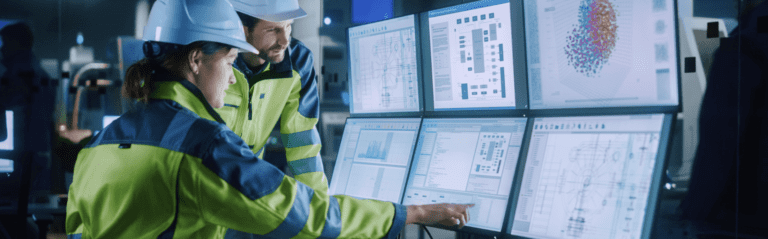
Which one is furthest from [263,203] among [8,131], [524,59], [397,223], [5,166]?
[8,131]

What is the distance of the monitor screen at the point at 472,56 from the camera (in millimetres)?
1754

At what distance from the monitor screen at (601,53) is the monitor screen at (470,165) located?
14 cm

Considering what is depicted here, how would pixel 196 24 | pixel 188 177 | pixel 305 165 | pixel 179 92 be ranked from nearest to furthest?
pixel 188 177 < pixel 179 92 < pixel 196 24 < pixel 305 165

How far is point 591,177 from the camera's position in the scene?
148 centimetres

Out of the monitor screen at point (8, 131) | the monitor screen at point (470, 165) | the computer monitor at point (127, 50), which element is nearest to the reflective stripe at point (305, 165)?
the monitor screen at point (470, 165)

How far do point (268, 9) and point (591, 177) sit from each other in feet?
4.10

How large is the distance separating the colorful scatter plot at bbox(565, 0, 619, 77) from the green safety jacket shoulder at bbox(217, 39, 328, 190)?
112 centimetres

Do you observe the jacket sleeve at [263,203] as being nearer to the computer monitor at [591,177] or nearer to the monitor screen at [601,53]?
the computer monitor at [591,177]

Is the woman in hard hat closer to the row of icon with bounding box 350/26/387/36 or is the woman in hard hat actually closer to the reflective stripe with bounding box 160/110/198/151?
the reflective stripe with bounding box 160/110/198/151

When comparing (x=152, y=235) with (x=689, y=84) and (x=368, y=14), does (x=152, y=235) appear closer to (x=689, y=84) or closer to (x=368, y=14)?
(x=689, y=84)

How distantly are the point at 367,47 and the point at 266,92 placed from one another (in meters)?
0.43

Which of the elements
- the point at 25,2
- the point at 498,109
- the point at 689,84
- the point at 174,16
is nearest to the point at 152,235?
the point at 174,16

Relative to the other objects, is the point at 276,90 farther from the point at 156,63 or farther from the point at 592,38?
the point at 592,38

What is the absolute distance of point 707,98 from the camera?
Result: 1.52m
